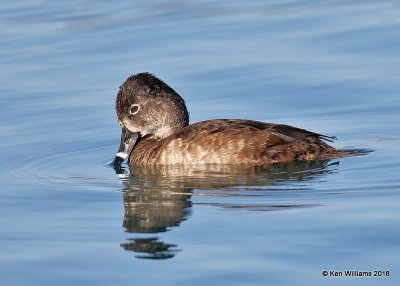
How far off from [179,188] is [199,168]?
81cm

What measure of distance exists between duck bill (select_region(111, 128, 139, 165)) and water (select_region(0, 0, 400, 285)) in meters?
0.18

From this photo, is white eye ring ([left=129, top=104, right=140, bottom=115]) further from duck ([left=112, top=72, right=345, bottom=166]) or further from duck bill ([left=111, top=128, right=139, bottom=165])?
duck bill ([left=111, top=128, right=139, bottom=165])

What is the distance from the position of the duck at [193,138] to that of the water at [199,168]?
0.21 metres

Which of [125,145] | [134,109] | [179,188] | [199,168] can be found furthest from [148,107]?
[179,188]

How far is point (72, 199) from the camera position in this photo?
9.69 meters

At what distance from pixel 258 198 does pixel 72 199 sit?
1.55m

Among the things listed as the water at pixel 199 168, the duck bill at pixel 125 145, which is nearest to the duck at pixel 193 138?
the duck bill at pixel 125 145

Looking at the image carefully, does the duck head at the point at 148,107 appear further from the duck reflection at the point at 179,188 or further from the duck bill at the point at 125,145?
the duck reflection at the point at 179,188

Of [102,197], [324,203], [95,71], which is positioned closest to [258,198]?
[324,203]

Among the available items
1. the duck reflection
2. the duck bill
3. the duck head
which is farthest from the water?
the duck head

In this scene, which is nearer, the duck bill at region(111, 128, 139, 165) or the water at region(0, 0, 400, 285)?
the water at region(0, 0, 400, 285)

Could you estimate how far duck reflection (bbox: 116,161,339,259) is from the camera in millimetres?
8623

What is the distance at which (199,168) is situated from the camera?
35.4ft

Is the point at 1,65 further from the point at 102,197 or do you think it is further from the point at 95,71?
the point at 102,197
